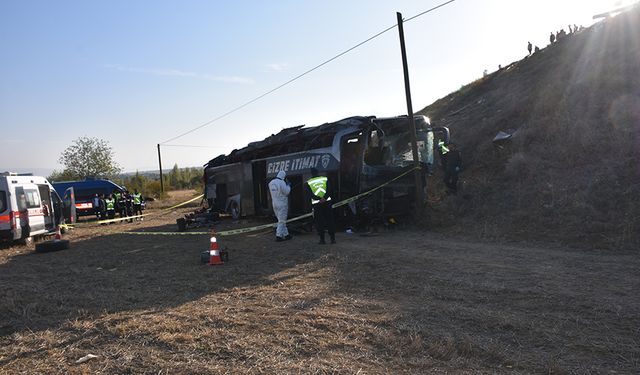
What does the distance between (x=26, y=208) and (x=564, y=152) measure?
15.1m

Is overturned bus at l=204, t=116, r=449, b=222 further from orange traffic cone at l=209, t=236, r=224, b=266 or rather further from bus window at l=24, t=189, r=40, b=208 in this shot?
bus window at l=24, t=189, r=40, b=208

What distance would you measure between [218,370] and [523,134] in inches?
552

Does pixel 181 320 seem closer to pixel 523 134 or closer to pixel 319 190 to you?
pixel 319 190

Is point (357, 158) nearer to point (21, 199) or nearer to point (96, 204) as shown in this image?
point (21, 199)

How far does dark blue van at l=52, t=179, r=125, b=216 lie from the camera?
89.9 feet

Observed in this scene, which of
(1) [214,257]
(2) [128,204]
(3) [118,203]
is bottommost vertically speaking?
→ (1) [214,257]

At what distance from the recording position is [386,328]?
4.68m

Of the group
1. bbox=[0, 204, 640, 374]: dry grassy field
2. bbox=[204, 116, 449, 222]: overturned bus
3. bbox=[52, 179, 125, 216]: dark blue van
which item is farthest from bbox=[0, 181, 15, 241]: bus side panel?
bbox=[52, 179, 125, 216]: dark blue van

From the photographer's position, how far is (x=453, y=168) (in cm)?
1377

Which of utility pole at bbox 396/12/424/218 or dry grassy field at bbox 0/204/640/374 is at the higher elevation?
utility pole at bbox 396/12/424/218

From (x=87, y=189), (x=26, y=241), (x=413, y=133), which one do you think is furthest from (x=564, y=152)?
(x=87, y=189)

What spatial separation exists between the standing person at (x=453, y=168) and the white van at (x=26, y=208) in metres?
12.0

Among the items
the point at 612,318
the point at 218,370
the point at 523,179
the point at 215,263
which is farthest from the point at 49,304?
the point at 523,179

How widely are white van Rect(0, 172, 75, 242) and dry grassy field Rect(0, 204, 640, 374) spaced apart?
14.8 feet
